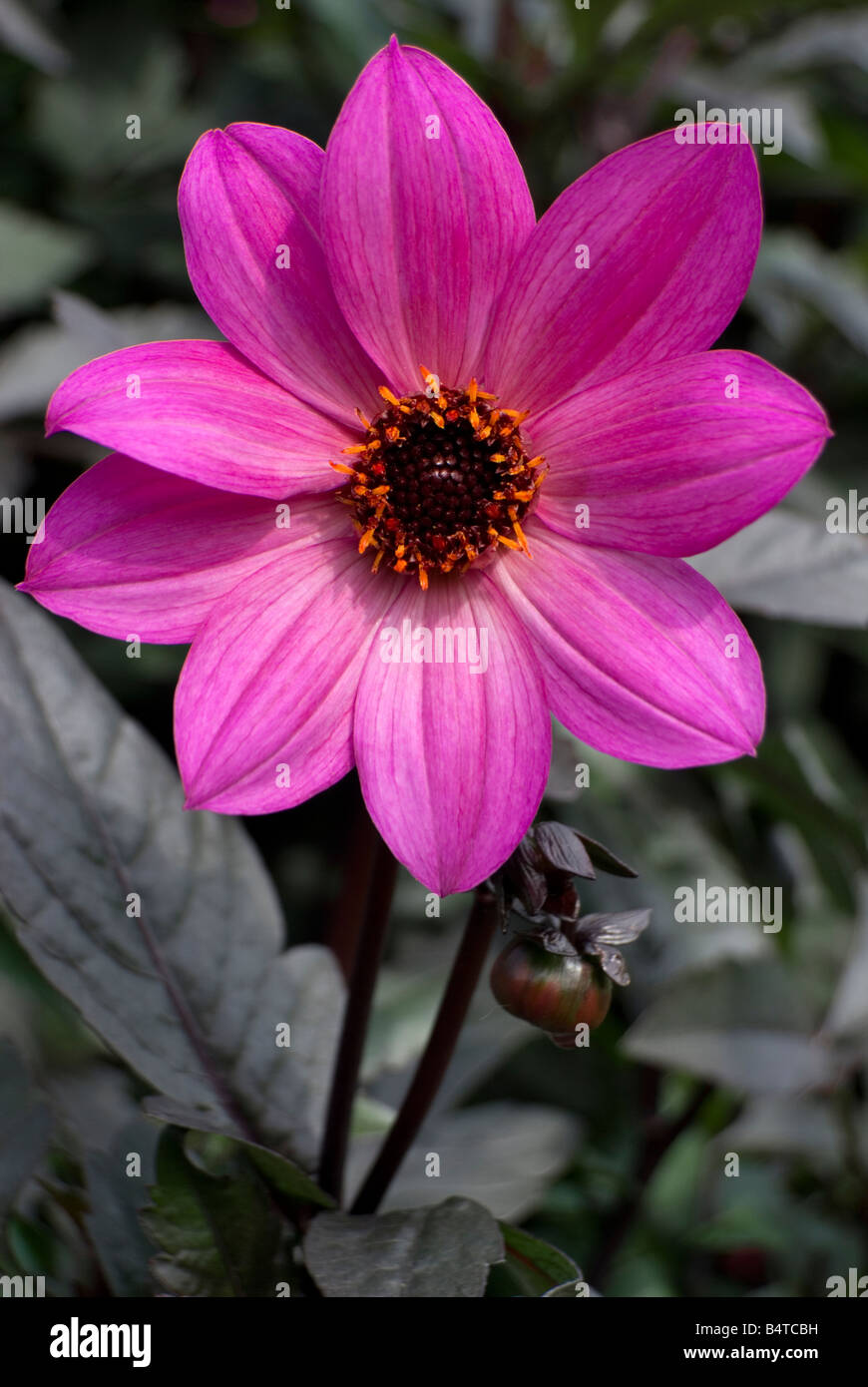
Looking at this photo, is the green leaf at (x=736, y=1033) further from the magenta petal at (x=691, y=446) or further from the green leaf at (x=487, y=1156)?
the magenta petal at (x=691, y=446)

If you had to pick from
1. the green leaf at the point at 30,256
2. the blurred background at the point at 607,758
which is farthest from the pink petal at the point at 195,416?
the green leaf at the point at 30,256

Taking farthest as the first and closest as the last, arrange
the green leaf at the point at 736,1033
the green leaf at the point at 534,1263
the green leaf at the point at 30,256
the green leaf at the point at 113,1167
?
the green leaf at the point at 30,256 < the green leaf at the point at 736,1033 < the green leaf at the point at 113,1167 < the green leaf at the point at 534,1263

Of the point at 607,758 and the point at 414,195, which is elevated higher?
the point at 414,195

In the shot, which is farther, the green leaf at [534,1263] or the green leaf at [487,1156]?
the green leaf at [487,1156]

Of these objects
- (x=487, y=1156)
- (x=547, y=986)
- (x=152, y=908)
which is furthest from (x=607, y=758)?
(x=547, y=986)

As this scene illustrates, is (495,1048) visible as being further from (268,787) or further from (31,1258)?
(268,787)

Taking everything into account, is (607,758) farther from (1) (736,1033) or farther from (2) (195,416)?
(2) (195,416)

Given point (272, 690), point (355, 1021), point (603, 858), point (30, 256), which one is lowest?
point (355, 1021)
